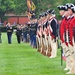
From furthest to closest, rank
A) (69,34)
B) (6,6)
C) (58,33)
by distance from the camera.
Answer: (6,6) → (58,33) → (69,34)

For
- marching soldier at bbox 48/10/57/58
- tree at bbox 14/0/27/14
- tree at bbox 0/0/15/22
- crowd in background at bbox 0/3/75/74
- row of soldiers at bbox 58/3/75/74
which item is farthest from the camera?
tree at bbox 0/0/15/22

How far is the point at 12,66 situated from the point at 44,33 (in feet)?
19.5

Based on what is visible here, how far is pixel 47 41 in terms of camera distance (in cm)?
2458

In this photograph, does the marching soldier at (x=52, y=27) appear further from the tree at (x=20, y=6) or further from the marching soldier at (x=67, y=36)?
the tree at (x=20, y=6)

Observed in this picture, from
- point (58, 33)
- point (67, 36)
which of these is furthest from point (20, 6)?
point (67, 36)

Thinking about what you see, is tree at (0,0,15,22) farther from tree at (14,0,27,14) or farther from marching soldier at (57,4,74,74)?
marching soldier at (57,4,74,74)

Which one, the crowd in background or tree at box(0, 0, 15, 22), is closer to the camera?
the crowd in background

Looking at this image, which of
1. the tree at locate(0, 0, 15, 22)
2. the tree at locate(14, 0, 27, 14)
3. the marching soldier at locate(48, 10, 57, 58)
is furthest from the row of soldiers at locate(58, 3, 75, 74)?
the tree at locate(0, 0, 15, 22)

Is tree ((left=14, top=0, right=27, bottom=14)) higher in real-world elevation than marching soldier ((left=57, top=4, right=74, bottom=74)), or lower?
lower

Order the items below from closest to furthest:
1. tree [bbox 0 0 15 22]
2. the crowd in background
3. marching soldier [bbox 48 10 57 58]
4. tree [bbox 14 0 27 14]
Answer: the crowd in background, marching soldier [bbox 48 10 57 58], tree [bbox 14 0 27 14], tree [bbox 0 0 15 22]

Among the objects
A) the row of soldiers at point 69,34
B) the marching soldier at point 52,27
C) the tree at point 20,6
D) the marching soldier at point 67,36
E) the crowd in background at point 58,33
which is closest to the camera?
the row of soldiers at point 69,34

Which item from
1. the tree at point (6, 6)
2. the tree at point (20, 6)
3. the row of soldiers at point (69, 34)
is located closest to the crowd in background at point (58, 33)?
the row of soldiers at point (69, 34)

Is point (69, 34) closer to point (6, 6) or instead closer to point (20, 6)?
point (20, 6)

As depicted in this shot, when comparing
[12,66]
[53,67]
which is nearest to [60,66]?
[53,67]
